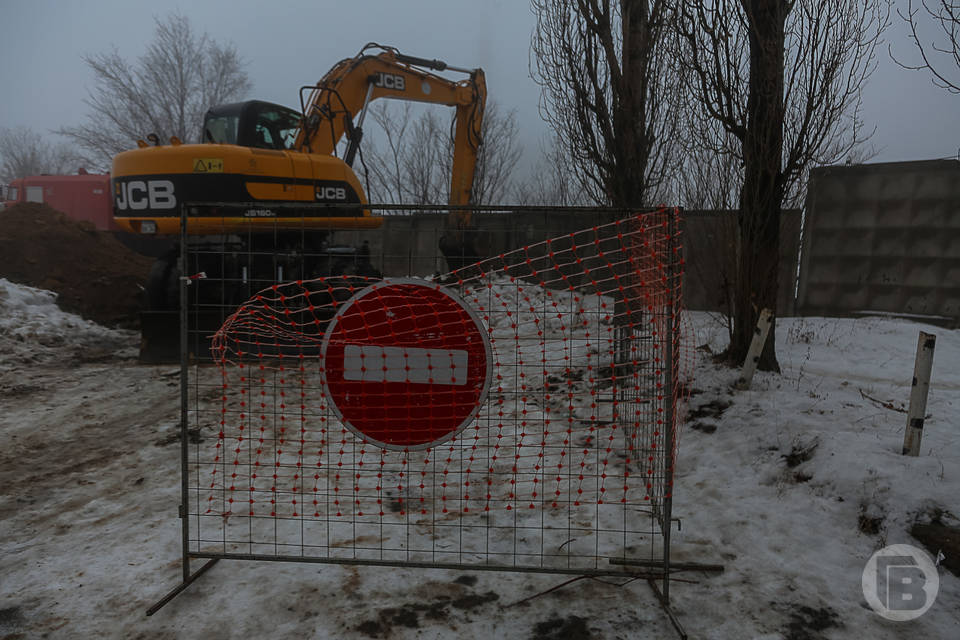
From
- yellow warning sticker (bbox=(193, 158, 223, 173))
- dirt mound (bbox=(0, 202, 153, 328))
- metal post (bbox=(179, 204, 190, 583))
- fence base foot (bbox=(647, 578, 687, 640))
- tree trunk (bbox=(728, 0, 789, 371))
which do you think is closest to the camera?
fence base foot (bbox=(647, 578, 687, 640))

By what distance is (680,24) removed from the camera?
547 cm

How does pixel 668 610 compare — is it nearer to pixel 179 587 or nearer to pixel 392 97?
pixel 179 587

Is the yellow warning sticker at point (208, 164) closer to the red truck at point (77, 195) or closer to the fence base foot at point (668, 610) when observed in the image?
the fence base foot at point (668, 610)

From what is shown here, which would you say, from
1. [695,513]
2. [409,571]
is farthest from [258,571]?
[695,513]

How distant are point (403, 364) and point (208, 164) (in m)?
5.89

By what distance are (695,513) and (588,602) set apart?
1225 mm

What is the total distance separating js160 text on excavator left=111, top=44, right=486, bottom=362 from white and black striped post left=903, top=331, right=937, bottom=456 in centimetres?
433

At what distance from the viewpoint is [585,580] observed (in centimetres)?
288

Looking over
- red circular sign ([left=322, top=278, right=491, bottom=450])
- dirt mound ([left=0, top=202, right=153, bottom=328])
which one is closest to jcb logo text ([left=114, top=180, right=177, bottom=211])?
dirt mound ([left=0, top=202, right=153, bottom=328])

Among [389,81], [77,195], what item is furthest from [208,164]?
[77,195]

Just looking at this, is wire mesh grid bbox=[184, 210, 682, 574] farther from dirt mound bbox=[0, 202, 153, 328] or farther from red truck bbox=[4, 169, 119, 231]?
red truck bbox=[4, 169, 119, 231]

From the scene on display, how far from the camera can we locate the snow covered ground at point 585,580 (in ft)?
8.22

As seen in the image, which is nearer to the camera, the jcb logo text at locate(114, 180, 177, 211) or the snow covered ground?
the snow covered ground

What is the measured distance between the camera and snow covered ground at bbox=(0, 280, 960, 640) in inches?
98.7
